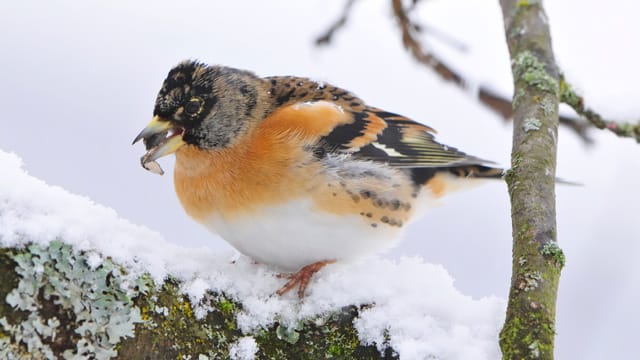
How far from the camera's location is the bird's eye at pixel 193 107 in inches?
97.9

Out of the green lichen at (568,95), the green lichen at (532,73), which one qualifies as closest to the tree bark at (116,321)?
the green lichen at (532,73)

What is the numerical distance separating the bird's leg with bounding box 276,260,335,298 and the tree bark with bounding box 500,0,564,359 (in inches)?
22.0

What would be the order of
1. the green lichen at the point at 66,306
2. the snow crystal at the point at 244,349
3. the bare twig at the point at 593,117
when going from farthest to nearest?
the bare twig at the point at 593,117 < the snow crystal at the point at 244,349 < the green lichen at the point at 66,306

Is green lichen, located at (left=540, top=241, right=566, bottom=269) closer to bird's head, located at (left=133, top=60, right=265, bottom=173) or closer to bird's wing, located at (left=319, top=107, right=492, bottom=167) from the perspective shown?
bird's wing, located at (left=319, top=107, right=492, bottom=167)

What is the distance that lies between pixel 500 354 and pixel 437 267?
40cm

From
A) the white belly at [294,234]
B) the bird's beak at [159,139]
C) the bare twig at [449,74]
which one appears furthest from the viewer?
the bare twig at [449,74]

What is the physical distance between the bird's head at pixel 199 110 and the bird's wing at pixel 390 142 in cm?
33

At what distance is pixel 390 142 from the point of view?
2670 millimetres

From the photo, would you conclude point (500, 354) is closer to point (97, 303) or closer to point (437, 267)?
point (437, 267)

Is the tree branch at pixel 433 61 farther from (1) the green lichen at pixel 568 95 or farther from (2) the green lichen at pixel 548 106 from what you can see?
(2) the green lichen at pixel 548 106

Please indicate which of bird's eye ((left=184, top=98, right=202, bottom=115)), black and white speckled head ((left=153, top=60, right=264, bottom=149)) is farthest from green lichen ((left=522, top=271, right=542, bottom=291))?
bird's eye ((left=184, top=98, right=202, bottom=115))

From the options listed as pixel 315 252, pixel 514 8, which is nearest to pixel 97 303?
pixel 315 252

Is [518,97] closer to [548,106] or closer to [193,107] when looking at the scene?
[548,106]

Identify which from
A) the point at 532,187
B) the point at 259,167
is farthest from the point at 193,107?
the point at 532,187
